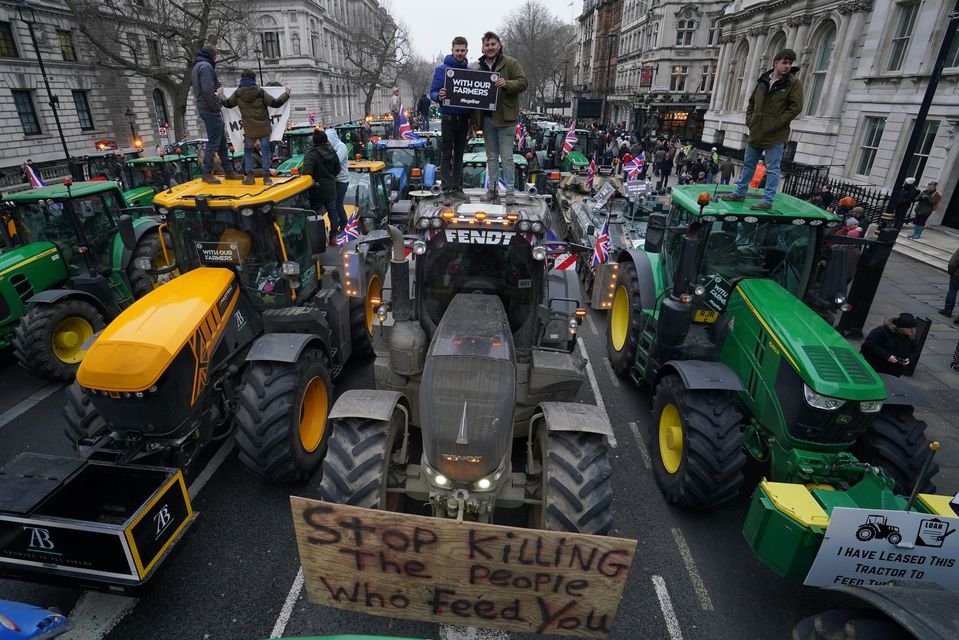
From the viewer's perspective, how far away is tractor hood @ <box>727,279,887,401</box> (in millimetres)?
4387

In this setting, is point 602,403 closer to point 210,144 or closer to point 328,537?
point 328,537

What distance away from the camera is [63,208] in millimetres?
7914

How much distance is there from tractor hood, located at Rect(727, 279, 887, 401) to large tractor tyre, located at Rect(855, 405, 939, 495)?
0.54 m

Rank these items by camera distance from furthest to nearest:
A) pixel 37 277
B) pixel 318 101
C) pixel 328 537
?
1. pixel 318 101
2. pixel 37 277
3. pixel 328 537

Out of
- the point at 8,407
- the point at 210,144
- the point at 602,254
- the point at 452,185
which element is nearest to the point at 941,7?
A: the point at 602,254

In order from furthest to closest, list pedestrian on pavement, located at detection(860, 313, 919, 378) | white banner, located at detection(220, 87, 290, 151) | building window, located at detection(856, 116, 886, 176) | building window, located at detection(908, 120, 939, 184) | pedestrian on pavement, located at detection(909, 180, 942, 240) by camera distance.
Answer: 1. building window, located at detection(856, 116, 886, 176)
2. building window, located at detection(908, 120, 939, 184)
3. pedestrian on pavement, located at detection(909, 180, 942, 240)
4. white banner, located at detection(220, 87, 290, 151)
5. pedestrian on pavement, located at detection(860, 313, 919, 378)

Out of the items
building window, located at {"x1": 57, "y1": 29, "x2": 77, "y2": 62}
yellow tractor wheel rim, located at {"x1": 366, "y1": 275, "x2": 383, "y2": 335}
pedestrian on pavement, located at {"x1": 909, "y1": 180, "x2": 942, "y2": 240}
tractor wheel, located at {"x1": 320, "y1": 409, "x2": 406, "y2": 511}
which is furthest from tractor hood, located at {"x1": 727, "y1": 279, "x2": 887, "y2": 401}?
building window, located at {"x1": 57, "y1": 29, "x2": 77, "y2": 62}

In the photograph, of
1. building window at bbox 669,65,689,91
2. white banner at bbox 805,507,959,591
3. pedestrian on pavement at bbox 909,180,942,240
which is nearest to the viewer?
white banner at bbox 805,507,959,591

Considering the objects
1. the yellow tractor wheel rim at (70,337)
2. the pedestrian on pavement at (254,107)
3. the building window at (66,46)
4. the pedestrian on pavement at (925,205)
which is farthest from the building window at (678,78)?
the yellow tractor wheel rim at (70,337)

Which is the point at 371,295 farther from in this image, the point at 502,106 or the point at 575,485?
the point at 575,485

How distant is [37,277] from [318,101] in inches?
2185

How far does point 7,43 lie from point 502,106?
32149 mm

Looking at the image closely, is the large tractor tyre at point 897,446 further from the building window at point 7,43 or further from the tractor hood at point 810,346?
the building window at point 7,43

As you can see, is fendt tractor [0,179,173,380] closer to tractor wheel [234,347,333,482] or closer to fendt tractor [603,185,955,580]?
tractor wheel [234,347,333,482]
